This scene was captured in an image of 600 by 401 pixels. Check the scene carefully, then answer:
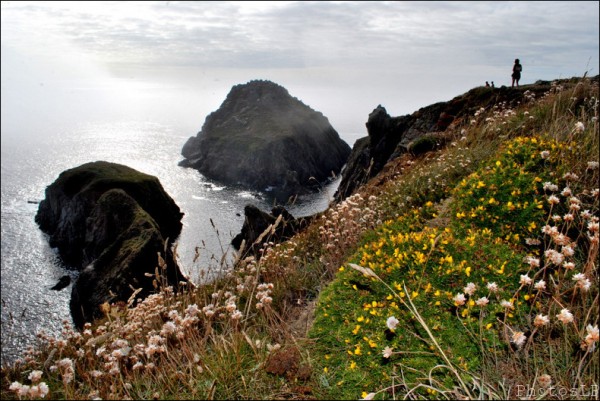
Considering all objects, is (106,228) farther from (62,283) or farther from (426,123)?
(426,123)

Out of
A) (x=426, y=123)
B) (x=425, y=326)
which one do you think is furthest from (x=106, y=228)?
(x=425, y=326)

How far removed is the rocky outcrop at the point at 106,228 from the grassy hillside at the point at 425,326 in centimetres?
3641

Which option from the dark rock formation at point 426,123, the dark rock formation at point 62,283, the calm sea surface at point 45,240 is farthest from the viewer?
the dark rock formation at point 62,283

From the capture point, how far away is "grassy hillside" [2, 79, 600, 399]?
12.9 feet

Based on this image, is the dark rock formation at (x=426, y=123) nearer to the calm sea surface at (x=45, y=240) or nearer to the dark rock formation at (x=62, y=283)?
the calm sea surface at (x=45, y=240)

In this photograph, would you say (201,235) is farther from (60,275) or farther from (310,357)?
(310,357)

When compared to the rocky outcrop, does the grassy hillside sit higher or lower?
higher

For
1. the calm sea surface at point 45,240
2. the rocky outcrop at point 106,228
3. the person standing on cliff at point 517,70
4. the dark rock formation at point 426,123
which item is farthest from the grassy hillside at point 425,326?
the rocky outcrop at point 106,228

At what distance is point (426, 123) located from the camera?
3784 cm

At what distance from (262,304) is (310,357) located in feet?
3.93

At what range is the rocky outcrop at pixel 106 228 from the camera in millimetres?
49781

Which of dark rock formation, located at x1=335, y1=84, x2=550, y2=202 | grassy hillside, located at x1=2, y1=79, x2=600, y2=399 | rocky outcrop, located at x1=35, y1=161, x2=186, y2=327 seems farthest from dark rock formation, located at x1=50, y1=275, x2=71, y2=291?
grassy hillside, located at x1=2, y1=79, x2=600, y2=399

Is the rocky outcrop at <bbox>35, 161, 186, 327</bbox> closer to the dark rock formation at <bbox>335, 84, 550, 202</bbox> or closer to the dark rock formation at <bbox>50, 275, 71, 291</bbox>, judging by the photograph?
the dark rock formation at <bbox>50, 275, 71, 291</bbox>

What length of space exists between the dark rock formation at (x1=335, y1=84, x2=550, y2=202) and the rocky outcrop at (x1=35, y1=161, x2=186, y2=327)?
28.1 m
